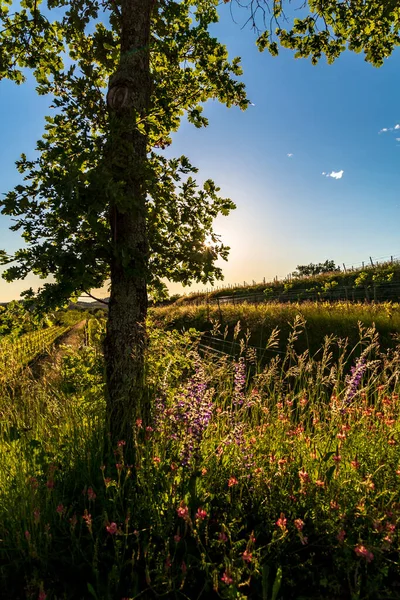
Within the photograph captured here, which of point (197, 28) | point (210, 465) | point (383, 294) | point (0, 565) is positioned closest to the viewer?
point (0, 565)

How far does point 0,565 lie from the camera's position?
247 cm

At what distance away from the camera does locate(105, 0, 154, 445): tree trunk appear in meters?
3.92

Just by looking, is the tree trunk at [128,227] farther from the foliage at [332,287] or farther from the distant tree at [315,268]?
the distant tree at [315,268]

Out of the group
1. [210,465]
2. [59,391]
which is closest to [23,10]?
[59,391]

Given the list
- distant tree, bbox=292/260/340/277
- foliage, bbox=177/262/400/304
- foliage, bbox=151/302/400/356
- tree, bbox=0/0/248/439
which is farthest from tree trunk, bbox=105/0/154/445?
distant tree, bbox=292/260/340/277

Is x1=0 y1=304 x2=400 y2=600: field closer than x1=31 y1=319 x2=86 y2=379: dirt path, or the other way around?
x1=0 y1=304 x2=400 y2=600: field

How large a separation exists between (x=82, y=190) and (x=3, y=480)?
8.41ft

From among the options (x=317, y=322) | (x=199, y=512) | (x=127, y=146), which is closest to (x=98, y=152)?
(x=127, y=146)

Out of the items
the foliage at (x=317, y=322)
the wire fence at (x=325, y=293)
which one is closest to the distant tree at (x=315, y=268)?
the wire fence at (x=325, y=293)

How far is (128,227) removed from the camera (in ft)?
14.5

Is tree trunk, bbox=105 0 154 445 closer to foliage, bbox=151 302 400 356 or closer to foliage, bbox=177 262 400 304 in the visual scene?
foliage, bbox=151 302 400 356

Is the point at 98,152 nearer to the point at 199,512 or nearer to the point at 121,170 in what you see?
the point at 121,170

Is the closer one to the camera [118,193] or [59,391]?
[118,193]

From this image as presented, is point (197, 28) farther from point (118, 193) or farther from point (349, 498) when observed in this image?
point (349, 498)
